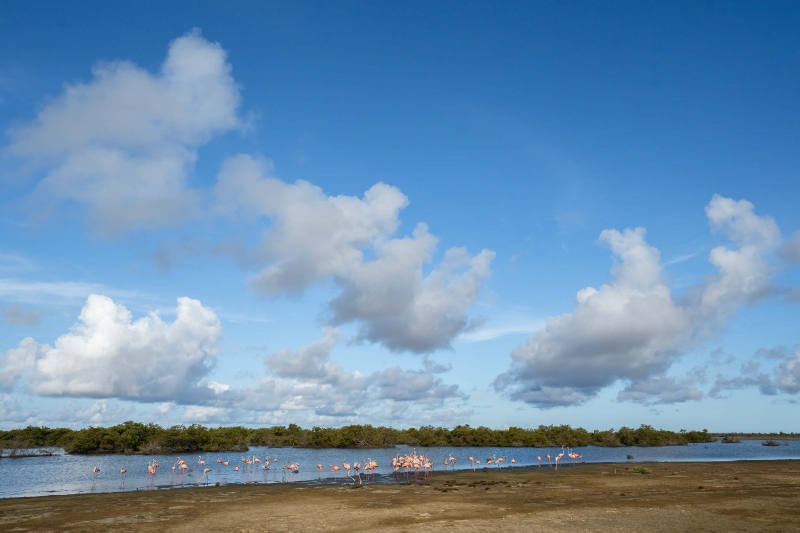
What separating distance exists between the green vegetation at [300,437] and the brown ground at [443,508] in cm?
6259

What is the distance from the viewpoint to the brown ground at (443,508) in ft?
66.4

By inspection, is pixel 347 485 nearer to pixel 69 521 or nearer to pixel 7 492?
pixel 69 521

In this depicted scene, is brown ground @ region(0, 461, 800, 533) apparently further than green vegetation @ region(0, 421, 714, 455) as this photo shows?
No

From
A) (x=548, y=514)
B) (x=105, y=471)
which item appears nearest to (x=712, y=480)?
(x=548, y=514)

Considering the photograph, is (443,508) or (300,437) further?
(300,437)

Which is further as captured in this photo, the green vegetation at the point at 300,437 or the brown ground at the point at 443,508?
the green vegetation at the point at 300,437

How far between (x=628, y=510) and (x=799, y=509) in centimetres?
630

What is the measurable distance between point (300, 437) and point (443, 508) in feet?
346

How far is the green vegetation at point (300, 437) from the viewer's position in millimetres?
88750

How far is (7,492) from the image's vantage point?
126 feet

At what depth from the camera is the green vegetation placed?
291 ft

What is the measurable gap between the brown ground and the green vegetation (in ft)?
205

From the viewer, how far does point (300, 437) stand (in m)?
124

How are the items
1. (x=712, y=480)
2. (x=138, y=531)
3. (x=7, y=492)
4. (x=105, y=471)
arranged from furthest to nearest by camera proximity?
(x=105, y=471), (x=7, y=492), (x=712, y=480), (x=138, y=531)
